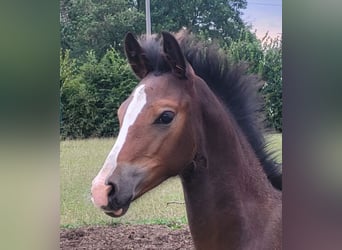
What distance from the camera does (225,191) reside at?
2604 mm

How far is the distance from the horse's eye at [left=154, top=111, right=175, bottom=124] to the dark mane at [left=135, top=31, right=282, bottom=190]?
8.3 inches

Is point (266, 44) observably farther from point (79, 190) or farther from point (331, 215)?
point (79, 190)

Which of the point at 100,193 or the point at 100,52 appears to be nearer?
the point at 100,193

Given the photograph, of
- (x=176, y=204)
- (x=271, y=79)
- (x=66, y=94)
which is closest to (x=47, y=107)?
(x=66, y=94)

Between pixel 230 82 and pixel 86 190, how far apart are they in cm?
92

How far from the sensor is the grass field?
2.47 m

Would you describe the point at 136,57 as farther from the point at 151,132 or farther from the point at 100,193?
the point at 100,193

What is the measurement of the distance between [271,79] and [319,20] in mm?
474

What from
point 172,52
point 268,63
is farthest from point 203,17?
point 268,63

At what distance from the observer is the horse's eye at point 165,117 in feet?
7.79

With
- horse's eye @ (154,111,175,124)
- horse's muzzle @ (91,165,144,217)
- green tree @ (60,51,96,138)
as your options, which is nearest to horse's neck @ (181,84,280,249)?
horse's eye @ (154,111,175,124)

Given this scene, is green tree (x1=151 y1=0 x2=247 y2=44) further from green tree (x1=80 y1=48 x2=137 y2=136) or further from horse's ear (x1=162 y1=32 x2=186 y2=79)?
green tree (x1=80 y1=48 x2=137 y2=136)

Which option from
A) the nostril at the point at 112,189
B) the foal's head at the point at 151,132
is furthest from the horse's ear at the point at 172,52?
the nostril at the point at 112,189

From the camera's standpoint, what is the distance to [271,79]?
2684mm
